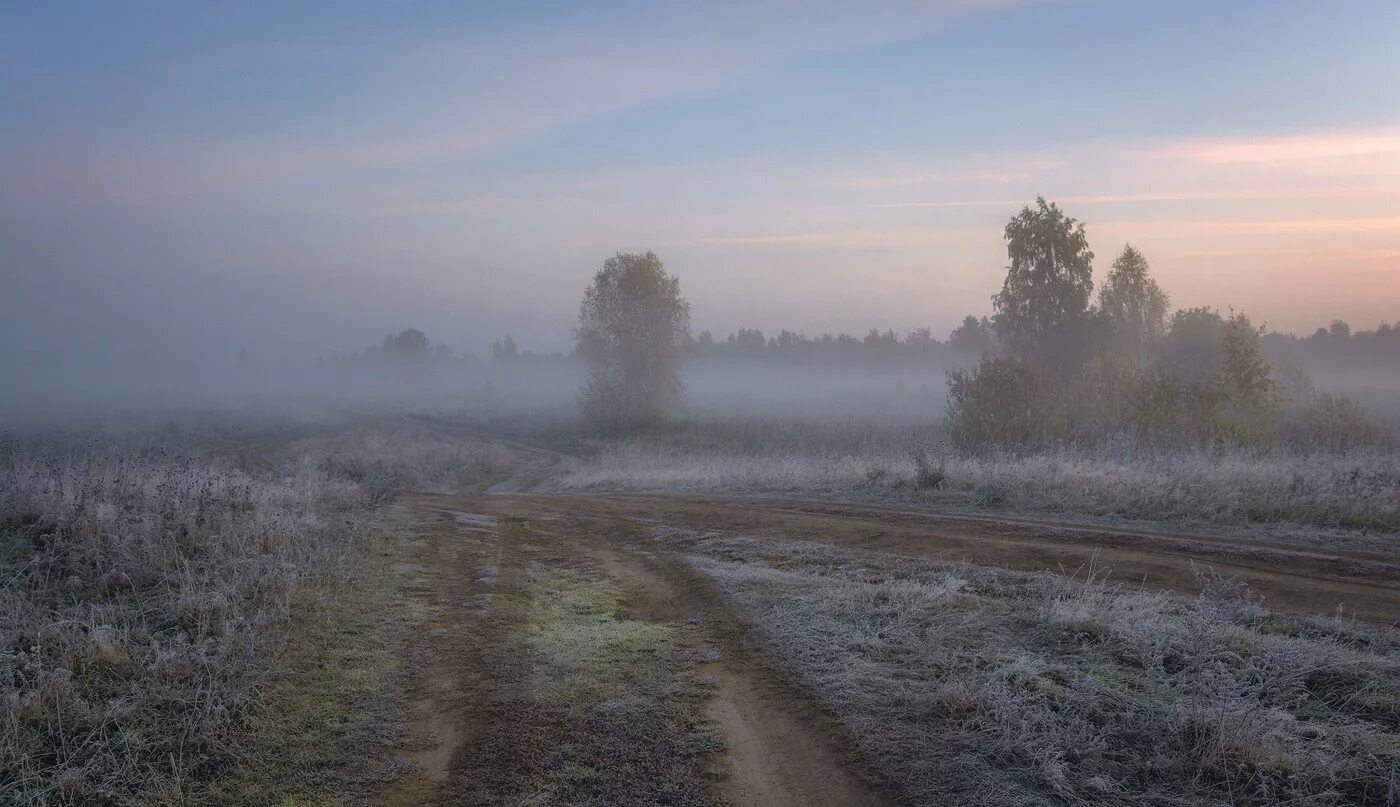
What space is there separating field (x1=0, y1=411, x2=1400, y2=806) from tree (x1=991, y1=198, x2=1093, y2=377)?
17.1 m

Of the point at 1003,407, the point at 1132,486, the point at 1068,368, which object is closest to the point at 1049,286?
the point at 1068,368

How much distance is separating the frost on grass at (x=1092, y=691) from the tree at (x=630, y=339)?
37.3 metres

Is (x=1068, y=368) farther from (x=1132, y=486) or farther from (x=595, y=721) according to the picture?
(x=595, y=721)

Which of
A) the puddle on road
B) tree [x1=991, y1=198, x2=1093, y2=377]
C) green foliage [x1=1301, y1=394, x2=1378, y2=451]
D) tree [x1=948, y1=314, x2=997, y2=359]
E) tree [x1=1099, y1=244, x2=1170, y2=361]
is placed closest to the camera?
the puddle on road

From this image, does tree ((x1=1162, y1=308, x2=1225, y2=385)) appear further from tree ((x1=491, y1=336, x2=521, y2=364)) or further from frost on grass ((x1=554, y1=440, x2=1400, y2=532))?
tree ((x1=491, y1=336, x2=521, y2=364))

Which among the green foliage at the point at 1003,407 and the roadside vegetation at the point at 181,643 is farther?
the green foliage at the point at 1003,407

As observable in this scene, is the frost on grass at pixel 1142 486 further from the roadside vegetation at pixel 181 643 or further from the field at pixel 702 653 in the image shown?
the roadside vegetation at pixel 181 643

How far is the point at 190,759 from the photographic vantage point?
454 centimetres

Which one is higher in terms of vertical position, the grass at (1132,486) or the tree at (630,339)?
the tree at (630,339)

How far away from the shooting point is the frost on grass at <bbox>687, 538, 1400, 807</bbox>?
4180mm

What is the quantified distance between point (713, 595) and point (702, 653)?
1806 mm

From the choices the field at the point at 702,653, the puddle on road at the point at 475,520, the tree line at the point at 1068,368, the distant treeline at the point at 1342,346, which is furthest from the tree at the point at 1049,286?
the distant treeline at the point at 1342,346

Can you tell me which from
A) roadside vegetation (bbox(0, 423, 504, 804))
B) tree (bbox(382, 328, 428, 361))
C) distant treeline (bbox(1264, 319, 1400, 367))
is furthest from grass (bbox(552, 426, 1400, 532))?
tree (bbox(382, 328, 428, 361))

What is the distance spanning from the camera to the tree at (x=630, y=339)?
1768 inches
